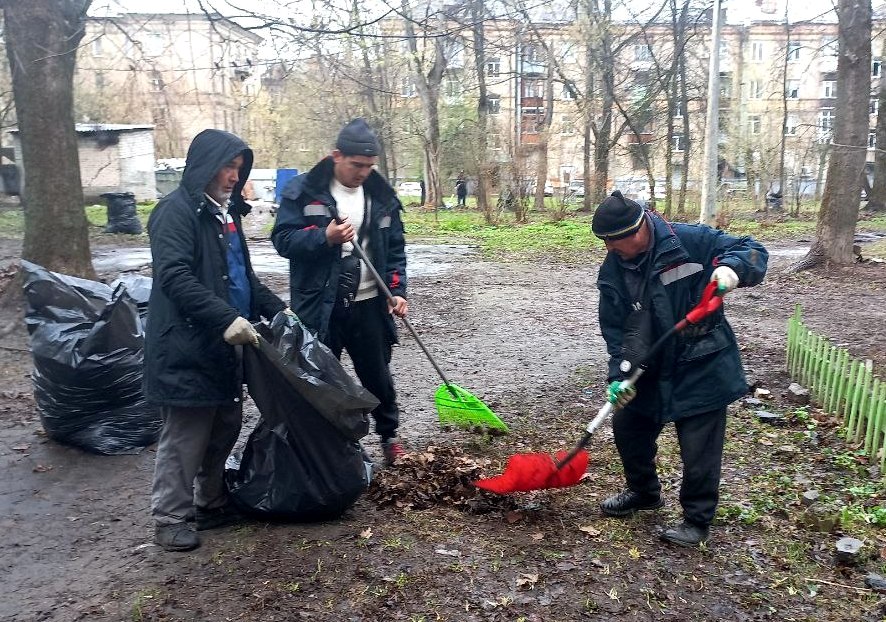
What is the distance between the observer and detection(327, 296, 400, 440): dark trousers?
12.6 feet

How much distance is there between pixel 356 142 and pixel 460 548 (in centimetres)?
196

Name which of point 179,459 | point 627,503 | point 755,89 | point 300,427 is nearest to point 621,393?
point 627,503

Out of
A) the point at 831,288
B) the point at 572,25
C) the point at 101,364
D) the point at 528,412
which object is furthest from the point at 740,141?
the point at 101,364

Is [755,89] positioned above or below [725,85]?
above

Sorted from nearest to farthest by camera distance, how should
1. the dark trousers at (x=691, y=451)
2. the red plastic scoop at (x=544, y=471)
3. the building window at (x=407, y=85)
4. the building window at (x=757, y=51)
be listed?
the dark trousers at (x=691, y=451)
the red plastic scoop at (x=544, y=471)
the building window at (x=407, y=85)
the building window at (x=757, y=51)

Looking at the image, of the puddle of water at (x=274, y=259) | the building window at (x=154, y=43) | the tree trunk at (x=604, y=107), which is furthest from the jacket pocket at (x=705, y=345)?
the tree trunk at (x=604, y=107)

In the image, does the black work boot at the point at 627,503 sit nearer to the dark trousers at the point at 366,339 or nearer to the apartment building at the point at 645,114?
the dark trousers at the point at 366,339

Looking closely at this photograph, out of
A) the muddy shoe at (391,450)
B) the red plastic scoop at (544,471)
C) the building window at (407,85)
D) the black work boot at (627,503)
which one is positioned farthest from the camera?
the building window at (407,85)

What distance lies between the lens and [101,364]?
4.02 metres

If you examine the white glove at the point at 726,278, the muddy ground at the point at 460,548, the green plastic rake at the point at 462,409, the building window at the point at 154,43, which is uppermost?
the building window at the point at 154,43

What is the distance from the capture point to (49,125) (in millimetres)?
6973

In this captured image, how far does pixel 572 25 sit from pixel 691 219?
880 cm

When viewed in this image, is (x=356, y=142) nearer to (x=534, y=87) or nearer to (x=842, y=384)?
(x=842, y=384)

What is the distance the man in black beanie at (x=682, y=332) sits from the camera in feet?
9.82
